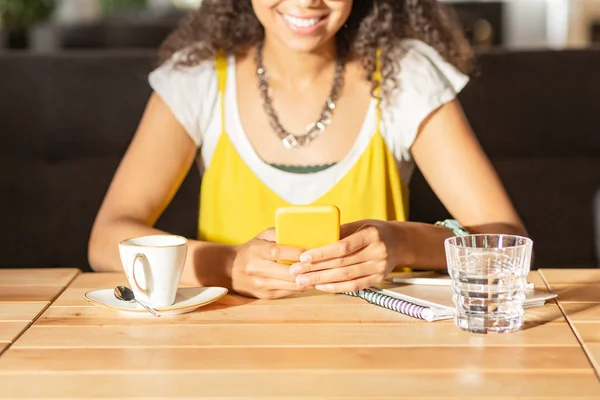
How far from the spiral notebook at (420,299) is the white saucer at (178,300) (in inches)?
7.6

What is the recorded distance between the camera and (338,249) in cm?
123

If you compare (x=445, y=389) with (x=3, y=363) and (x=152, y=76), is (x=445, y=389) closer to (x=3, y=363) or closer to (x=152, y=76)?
(x=3, y=363)

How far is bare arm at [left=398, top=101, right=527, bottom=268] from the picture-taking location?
163 cm

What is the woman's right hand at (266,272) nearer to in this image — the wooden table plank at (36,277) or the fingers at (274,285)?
the fingers at (274,285)

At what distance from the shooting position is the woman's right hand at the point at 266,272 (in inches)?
48.6

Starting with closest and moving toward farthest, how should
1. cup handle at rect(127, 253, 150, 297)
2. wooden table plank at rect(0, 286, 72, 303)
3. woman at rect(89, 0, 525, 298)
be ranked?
1. cup handle at rect(127, 253, 150, 297)
2. wooden table plank at rect(0, 286, 72, 303)
3. woman at rect(89, 0, 525, 298)

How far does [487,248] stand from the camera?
3.70 ft

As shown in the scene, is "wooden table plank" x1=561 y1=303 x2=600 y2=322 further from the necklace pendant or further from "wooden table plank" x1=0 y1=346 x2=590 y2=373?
the necklace pendant

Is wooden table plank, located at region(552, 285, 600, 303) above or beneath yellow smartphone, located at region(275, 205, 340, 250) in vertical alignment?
beneath

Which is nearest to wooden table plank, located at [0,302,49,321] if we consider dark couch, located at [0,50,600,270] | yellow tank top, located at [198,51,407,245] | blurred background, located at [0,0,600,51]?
yellow tank top, located at [198,51,407,245]

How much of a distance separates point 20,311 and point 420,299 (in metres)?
0.53

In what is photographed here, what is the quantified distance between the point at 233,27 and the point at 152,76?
20 centimetres

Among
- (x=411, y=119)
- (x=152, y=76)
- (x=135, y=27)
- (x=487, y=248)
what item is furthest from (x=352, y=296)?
(x=135, y=27)

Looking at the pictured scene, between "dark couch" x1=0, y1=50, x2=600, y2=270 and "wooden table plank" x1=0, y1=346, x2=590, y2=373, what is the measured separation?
1.36 metres
